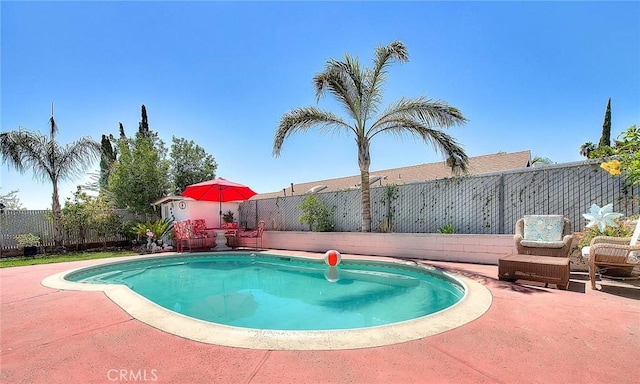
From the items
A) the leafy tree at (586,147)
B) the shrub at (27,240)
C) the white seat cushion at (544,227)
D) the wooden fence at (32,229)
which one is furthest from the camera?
the leafy tree at (586,147)

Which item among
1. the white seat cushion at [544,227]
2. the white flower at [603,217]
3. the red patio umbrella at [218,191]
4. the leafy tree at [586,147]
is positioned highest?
the leafy tree at [586,147]

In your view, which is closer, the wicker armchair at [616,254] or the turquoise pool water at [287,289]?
the wicker armchair at [616,254]

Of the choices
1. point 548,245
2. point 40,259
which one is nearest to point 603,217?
point 548,245

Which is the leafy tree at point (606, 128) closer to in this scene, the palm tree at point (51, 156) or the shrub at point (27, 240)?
the palm tree at point (51, 156)

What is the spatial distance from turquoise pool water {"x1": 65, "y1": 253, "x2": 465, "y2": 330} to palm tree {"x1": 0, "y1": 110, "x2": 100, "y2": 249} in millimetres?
7286

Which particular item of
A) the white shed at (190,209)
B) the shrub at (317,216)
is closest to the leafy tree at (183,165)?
the white shed at (190,209)

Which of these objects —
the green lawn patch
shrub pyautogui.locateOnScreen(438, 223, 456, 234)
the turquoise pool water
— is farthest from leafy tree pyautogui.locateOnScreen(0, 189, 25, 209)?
shrub pyautogui.locateOnScreen(438, 223, 456, 234)

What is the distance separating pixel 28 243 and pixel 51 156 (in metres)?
4.02

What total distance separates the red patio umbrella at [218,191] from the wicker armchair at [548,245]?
1064 cm

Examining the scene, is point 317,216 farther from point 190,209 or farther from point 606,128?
point 606,128

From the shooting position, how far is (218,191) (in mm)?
13664

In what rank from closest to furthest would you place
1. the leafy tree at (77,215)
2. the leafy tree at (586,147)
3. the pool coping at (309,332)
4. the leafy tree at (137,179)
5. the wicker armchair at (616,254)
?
the pool coping at (309,332), the wicker armchair at (616,254), the leafy tree at (77,215), the leafy tree at (137,179), the leafy tree at (586,147)

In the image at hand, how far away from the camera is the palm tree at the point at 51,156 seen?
12.9m

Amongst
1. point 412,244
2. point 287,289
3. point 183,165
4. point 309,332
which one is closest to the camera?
point 309,332
